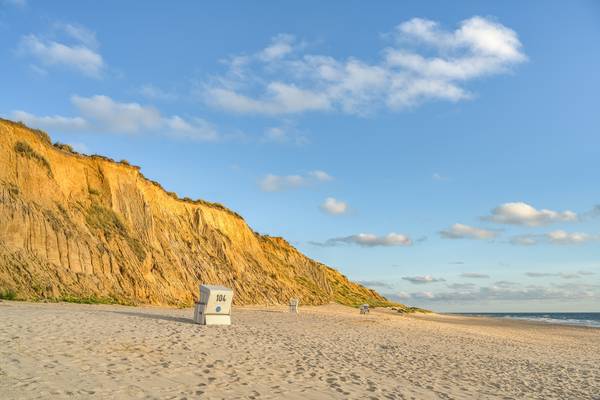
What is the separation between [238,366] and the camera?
1066 centimetres

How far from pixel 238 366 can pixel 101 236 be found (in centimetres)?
2349

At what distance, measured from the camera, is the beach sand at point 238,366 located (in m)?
8.43

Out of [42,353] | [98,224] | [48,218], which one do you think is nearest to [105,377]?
[42,353]

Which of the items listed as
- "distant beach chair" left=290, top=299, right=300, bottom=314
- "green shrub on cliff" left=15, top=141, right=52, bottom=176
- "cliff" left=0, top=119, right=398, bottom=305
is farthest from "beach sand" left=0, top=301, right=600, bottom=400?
"green shrub on cliff" left=15, top=141, right=52, bottom=176

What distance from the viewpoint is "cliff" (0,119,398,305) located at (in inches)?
997

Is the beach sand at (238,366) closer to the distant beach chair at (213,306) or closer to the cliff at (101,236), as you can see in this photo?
the distant beach chair at (213,306)

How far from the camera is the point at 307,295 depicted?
54125 millimetres

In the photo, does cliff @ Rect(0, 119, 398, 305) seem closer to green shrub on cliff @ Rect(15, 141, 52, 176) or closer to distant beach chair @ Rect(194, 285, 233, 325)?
green shrub on cliff @ Rect(15, 141, 52, 176)

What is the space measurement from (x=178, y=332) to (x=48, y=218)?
16551 mm

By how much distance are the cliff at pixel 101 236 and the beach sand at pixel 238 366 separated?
9.83 meters

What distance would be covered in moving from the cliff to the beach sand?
32.2ft

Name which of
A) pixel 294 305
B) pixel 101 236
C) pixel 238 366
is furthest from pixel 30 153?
pixel 238 366

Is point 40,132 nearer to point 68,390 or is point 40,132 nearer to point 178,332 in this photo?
point 178,332

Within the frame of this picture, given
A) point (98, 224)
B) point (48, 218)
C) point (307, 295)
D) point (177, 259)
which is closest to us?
point (48, 218)
